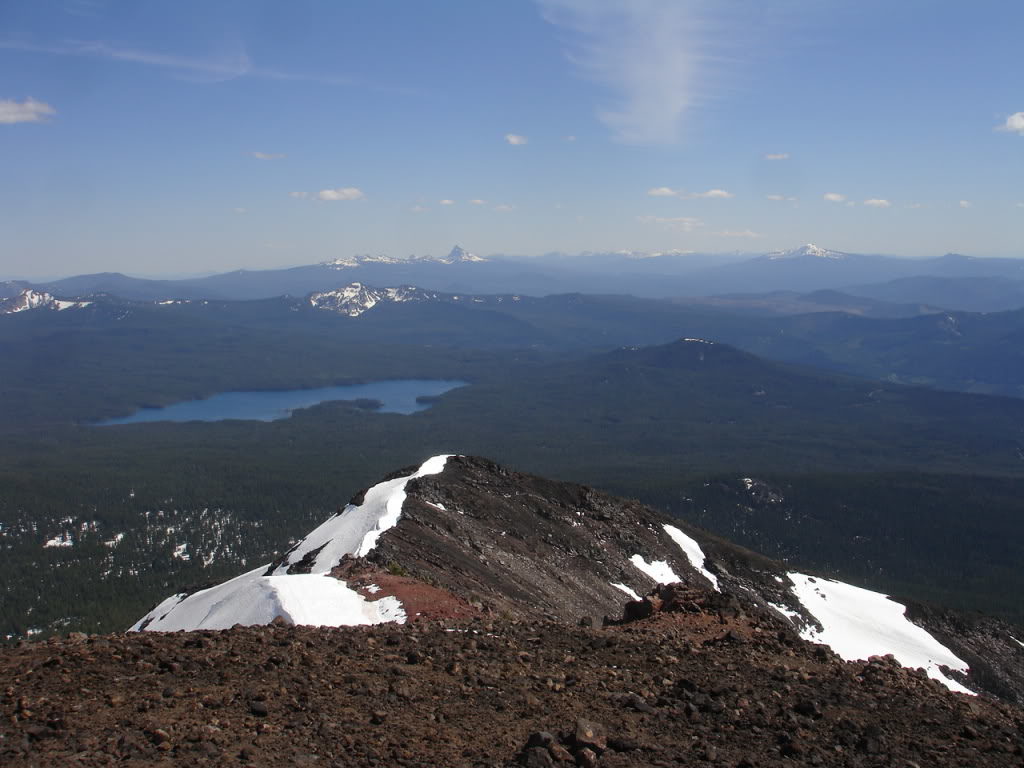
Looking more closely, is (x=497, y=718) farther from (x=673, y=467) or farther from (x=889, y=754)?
(x=673, y=467)

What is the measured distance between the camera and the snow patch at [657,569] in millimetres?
46156

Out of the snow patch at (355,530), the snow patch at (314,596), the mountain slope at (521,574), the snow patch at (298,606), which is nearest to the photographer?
the snow patch at (298,606)

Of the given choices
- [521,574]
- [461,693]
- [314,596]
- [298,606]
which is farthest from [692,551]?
[461,693]

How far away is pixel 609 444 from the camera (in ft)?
644

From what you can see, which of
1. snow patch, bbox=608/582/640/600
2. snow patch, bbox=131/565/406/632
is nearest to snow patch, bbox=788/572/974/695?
snow patch, bbox=608/582/640/600

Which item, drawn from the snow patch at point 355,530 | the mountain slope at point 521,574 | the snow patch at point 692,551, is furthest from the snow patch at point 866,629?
the snow patch at point 355,530

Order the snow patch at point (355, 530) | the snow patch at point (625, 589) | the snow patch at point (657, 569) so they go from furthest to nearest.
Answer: the snow patch at point (657, 569)
the snow patch at point (625, 589)
the snow patch at point (355, 530)

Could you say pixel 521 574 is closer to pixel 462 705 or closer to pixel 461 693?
pixel 461 693

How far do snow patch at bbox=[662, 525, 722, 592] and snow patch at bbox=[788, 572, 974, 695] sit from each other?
6488 mm

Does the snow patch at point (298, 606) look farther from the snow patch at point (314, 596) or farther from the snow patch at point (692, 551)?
the snow patch at point (692, 551)

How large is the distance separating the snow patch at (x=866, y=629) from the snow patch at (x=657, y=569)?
825cm

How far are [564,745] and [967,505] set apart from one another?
14129cm

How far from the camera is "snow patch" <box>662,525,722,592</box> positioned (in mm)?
49537

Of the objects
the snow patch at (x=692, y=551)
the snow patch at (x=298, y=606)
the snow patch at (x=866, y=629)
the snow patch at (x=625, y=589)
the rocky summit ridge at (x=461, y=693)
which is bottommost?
the snow patch at (x=866, y=629)
